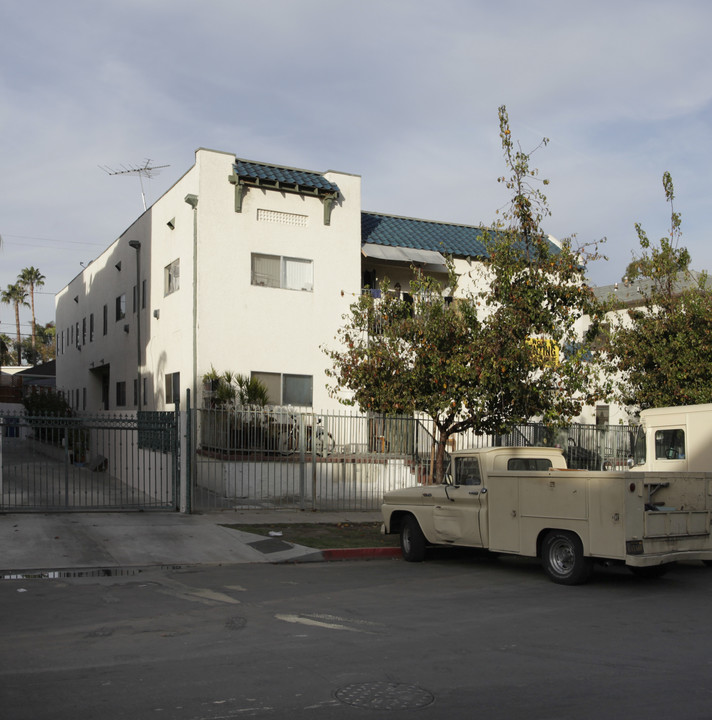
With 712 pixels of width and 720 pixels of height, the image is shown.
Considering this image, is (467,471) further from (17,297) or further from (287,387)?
(17,297)

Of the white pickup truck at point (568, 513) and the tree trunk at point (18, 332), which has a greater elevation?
the tree trunk at point (18, 332)

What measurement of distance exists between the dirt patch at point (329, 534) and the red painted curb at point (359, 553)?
214 millimetres

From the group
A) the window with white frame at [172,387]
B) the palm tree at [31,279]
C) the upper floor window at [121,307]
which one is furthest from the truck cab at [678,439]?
the palm tree at [31,279]

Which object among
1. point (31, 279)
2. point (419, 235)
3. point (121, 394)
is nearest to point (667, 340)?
point (419, 235)

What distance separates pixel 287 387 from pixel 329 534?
8056mm

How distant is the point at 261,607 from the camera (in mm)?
9125

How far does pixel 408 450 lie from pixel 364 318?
5078mm

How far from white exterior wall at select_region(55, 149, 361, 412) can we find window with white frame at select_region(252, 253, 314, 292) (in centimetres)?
18

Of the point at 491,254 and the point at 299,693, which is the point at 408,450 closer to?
the point at 491,254

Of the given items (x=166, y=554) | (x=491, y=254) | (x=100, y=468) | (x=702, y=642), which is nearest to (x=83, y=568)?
(x=166, y=554)

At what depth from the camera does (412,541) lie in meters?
13.3

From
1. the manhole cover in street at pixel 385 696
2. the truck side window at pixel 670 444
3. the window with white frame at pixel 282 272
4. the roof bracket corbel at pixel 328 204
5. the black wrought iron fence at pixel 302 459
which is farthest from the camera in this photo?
the roof bracket corbel at pixel 328 204

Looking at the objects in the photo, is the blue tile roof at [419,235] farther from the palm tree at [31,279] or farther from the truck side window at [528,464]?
the palm tree at [31,279]

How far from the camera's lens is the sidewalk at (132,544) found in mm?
12562
